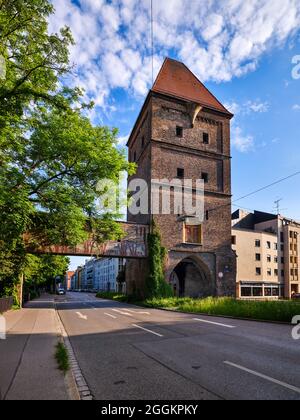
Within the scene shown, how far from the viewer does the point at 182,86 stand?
124 ft

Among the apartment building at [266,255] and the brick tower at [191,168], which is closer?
the brick tower at [191,168]

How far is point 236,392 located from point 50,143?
468 inches

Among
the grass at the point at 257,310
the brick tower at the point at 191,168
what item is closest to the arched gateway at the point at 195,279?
the brick tower at the point at 191,168

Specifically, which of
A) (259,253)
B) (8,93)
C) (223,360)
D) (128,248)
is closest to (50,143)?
(8,93)

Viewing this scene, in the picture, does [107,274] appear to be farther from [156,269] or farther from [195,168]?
[156,269]

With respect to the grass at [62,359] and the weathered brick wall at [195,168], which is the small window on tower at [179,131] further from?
the grass at [62,359]

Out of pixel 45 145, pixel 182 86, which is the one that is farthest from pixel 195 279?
pixel 45 145

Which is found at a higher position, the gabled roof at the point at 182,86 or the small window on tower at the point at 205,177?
the gabled roof at the point at 182,86

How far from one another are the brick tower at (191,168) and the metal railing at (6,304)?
44.9 ft

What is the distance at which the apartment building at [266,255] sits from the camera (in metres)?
54.7

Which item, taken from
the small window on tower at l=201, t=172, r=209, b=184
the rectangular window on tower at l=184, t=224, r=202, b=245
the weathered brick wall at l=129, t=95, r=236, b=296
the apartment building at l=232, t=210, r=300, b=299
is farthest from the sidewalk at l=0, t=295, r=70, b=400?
the apartment building at l=232, t=210, r=300, b=299
